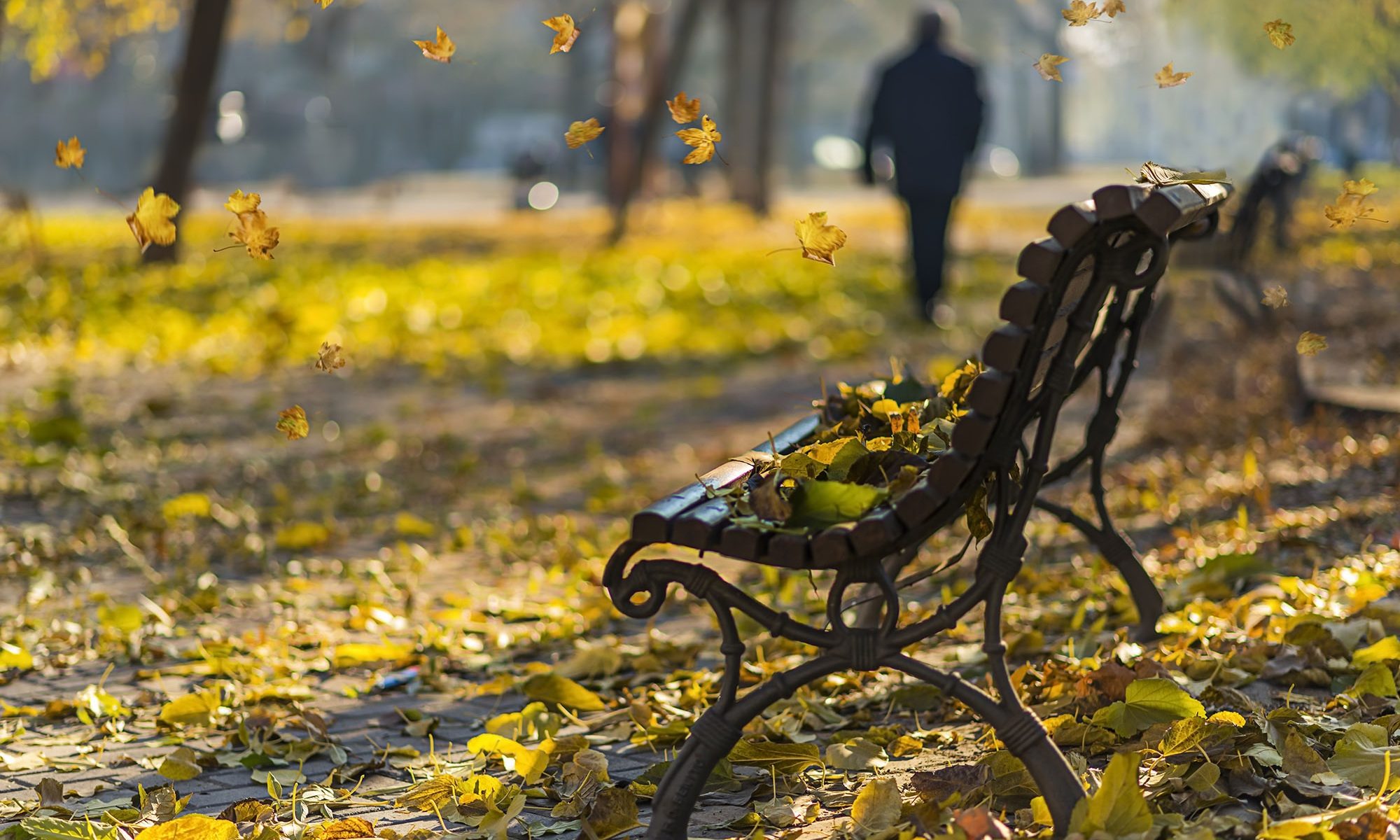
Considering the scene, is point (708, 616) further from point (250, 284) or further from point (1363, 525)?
point (250, 284)

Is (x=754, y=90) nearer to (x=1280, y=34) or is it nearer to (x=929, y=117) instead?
(x=929, y=117)

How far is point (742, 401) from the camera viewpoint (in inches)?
365

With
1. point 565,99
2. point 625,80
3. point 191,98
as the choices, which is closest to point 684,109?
point 191,98

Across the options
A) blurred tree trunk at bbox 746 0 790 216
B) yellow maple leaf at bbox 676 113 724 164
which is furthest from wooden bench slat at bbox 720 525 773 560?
blurred tree trunk at bbox 746 0 790 216

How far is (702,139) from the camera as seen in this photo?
9.59ft

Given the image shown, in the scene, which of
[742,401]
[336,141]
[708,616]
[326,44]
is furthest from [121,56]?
[708,616]

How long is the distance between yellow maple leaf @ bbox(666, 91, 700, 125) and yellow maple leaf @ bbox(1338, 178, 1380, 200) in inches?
48.0

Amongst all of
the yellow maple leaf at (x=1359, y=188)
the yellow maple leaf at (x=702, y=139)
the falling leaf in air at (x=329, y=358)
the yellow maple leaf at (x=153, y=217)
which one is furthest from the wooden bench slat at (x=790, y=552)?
the yellow maple leaf at (x=1359, y=188)

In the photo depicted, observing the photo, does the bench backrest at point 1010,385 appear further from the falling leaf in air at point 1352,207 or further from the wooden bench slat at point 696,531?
the falling leaf in air at point 1352,207

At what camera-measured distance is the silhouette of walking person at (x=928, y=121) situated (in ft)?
35.9

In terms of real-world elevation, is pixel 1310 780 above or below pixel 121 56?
below

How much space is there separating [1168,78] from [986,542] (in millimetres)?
969

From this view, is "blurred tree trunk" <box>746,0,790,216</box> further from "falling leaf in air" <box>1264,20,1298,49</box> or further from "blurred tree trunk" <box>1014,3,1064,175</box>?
"blurred tree trunk" <box>1014,3,1064,175</box>

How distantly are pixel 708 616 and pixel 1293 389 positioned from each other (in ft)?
10.3
